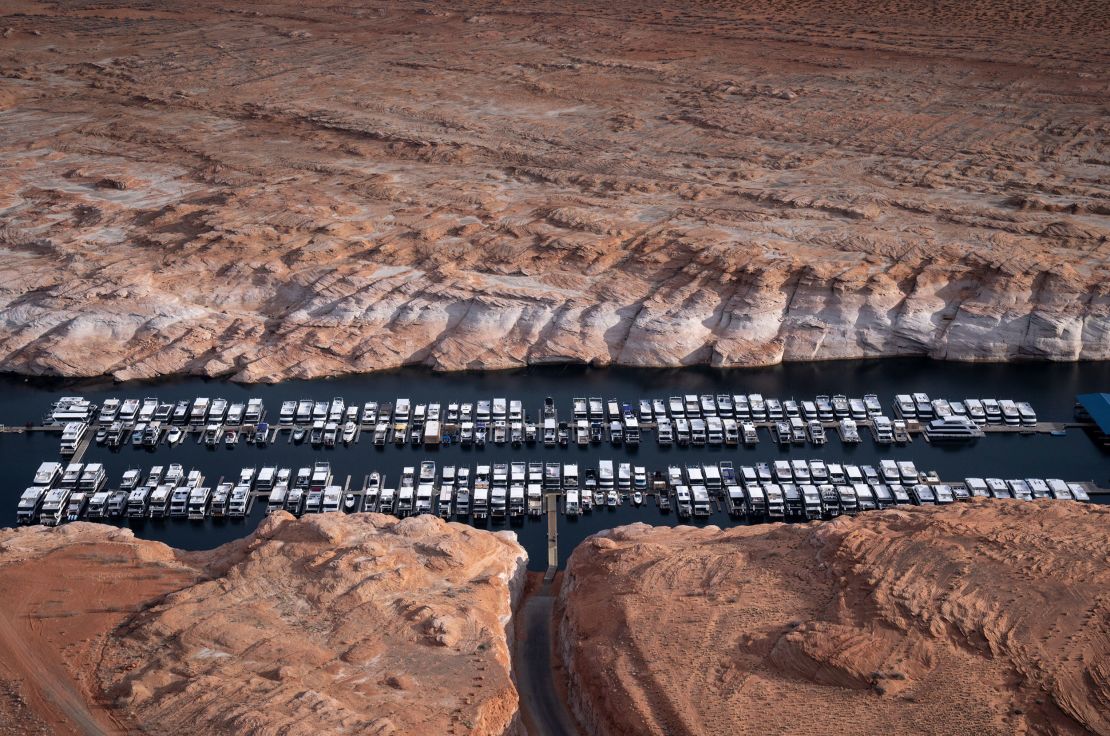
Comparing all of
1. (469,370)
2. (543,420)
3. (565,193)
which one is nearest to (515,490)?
(543,420)

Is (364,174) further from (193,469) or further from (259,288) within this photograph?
(193,469)

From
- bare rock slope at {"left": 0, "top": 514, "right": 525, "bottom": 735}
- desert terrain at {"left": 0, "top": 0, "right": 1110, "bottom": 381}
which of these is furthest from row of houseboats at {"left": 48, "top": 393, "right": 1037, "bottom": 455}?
bare rock slope at {"left": 0, "top": 514, "right": 525, "bottom": 735}

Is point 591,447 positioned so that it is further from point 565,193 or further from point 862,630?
point 862,630

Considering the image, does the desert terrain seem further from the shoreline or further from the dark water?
the dark water

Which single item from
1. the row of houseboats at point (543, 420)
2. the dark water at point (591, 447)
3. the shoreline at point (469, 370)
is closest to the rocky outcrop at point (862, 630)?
the dark water at point (591, 447)

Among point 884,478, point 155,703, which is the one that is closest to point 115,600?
point 155,703
